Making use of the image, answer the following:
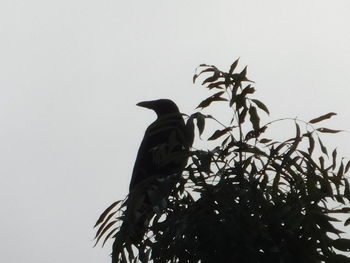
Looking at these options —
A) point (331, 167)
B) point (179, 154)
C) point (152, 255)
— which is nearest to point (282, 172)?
point (331, 167)

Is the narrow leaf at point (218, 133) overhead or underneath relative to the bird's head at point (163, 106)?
underneath

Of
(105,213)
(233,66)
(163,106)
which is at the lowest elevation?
(105,213)

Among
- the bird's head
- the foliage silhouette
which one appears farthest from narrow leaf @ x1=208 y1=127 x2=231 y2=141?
the bird's head

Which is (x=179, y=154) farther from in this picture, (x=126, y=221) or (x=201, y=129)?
(x=126, y=221)

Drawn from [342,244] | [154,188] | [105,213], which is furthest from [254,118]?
[105,213]

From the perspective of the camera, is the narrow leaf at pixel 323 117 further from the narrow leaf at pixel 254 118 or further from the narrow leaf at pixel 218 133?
the narrow leaf at pixel 218 133

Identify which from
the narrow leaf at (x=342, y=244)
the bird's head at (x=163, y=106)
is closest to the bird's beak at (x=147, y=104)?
the bird's head at (x=163, y=106)

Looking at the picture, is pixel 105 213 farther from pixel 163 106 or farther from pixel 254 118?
pixel 163 106

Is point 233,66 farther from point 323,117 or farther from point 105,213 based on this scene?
point 105,213

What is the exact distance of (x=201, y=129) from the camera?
2930 mm

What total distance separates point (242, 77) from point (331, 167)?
526mm

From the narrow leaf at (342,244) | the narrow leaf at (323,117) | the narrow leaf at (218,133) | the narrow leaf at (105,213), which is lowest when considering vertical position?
the narrow leaf at (342,244)

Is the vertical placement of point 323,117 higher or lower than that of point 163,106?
lower

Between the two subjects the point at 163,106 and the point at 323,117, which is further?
the point at 163,106
